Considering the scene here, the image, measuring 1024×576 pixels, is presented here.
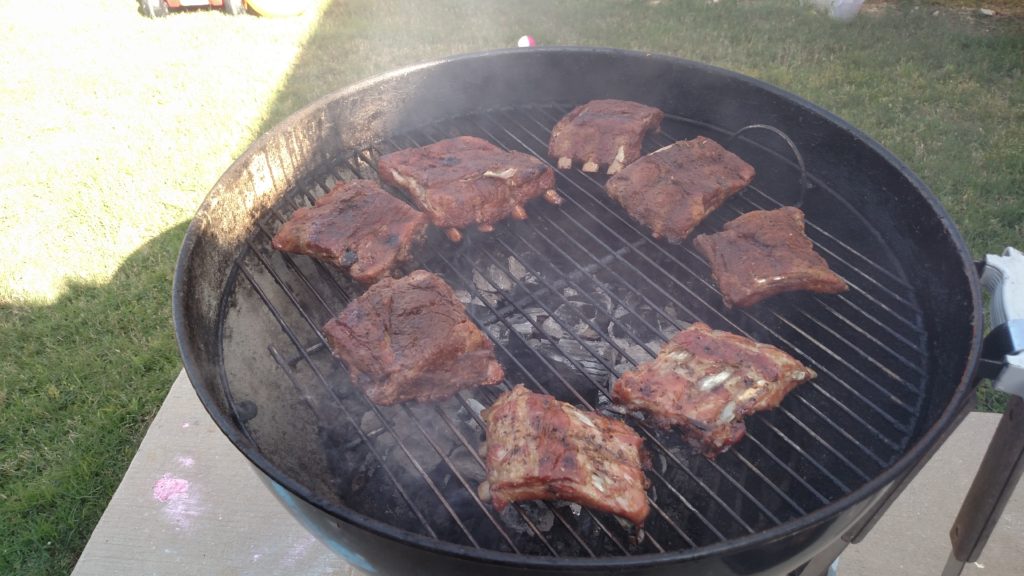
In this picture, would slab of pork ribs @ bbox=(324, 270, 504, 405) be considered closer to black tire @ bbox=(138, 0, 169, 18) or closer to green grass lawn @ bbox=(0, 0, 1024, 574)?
green grass lawn @ bbox=(0, 0, 1024, 574)

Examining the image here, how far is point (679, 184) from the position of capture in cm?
305

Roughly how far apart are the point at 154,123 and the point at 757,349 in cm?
630

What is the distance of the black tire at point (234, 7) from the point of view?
8453 mm

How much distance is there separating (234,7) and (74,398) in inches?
236

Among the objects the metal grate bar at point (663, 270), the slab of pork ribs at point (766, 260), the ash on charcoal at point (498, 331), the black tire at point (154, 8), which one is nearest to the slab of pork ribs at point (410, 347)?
the ash on charcoal at point (498, 331)

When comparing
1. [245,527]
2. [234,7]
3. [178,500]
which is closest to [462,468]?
[245,527]

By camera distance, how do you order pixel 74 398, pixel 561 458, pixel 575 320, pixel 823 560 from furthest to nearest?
pixel 74 398 → pixel 575 320 → pixel 823 560 → pixel 561 458

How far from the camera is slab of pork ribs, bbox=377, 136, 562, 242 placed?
9.87 feet

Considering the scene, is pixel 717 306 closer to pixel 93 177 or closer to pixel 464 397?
pixel 464 397

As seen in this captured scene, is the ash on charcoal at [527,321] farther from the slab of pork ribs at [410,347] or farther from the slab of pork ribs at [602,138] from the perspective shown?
the slab of pork ribs at [602,138]

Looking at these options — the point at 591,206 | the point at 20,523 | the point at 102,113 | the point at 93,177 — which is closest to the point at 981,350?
the point at 591,206

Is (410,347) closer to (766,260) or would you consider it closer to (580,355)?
(580,355)

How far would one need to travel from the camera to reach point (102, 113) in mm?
6805

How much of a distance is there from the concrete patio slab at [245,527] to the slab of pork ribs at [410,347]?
122 cm
